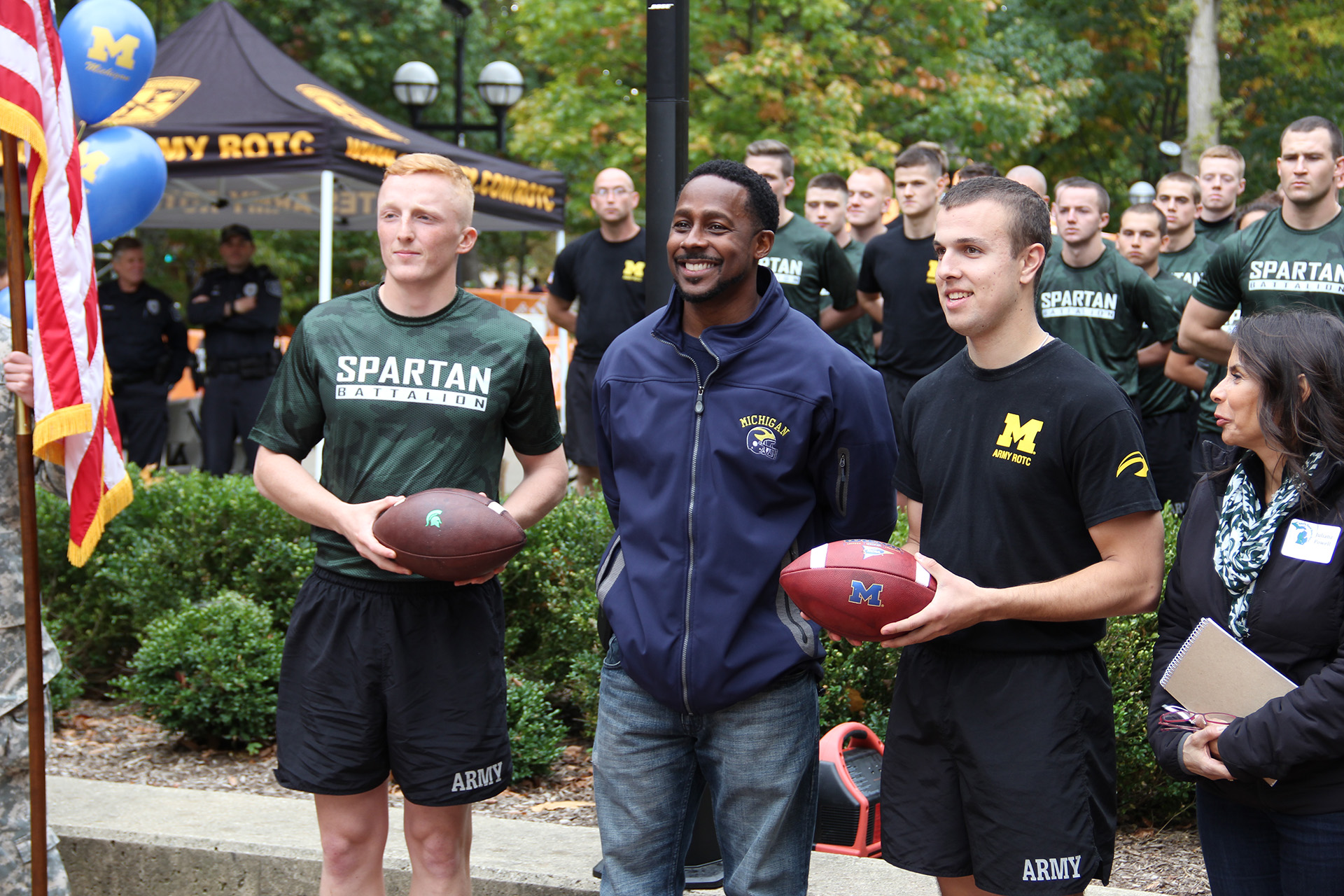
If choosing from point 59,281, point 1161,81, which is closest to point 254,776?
point 59,281

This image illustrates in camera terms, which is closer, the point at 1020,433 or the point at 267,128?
the point at 1020,433

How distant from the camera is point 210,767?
5.43 metres

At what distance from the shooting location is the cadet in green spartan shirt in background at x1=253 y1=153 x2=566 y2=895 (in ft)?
11.3

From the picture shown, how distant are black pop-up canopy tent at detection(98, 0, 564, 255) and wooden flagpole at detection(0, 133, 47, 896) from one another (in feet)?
→ 21.0

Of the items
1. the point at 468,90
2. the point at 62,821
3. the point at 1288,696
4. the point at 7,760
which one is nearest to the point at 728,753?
the point at 1288,696

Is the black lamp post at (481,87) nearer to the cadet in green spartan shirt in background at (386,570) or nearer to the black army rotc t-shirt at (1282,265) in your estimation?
the black army rotc t-shirt at (1282,265)

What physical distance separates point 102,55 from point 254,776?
292cm

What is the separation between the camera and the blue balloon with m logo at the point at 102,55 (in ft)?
16.7

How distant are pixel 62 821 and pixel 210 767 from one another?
3.14ft

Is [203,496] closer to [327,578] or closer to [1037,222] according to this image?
[327,578]

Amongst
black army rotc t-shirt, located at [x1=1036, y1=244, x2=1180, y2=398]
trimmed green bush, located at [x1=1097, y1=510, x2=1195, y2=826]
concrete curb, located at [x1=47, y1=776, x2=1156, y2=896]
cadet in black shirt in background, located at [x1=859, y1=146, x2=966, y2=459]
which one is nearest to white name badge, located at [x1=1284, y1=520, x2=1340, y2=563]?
concrete curb, located at [x1=47, y1=776, x2=1156, y2=896]

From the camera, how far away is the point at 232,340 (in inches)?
438

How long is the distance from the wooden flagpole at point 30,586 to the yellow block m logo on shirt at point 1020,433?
2.50 m

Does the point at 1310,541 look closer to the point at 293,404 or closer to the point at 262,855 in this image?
the point at 293,404
